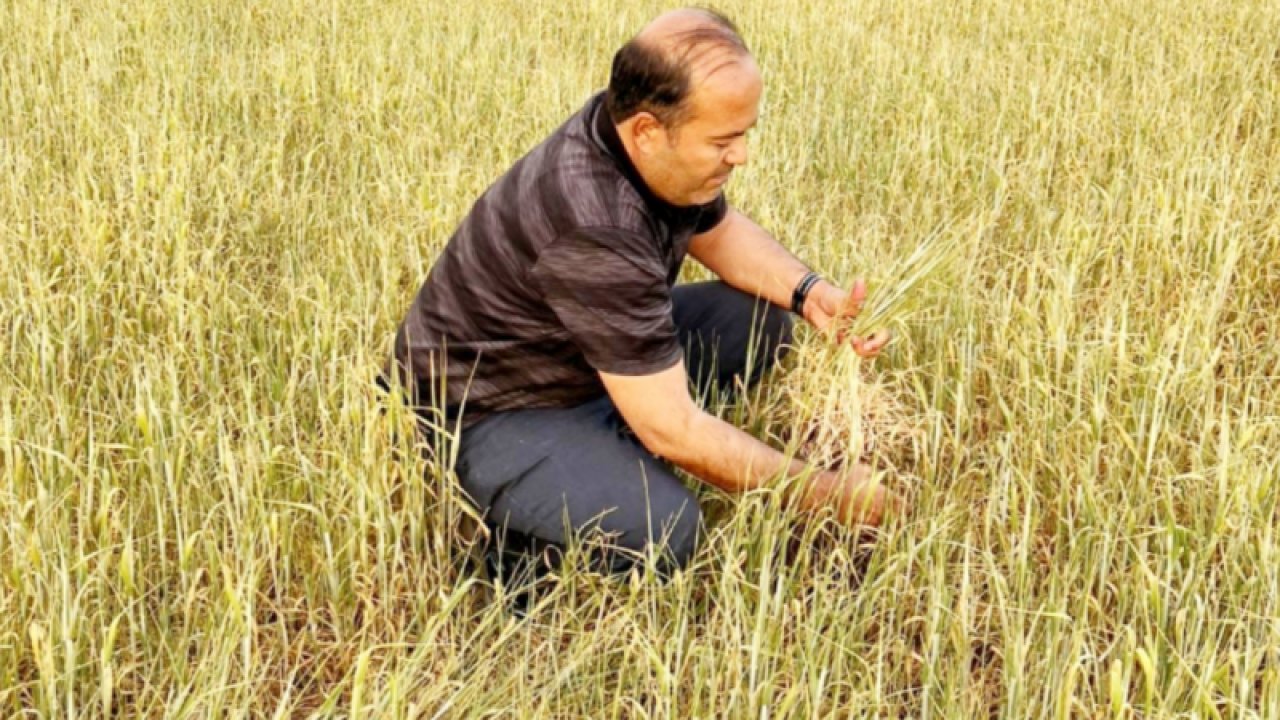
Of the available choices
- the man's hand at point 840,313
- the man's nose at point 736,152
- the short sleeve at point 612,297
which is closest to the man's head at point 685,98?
the man's nose at point 736,152

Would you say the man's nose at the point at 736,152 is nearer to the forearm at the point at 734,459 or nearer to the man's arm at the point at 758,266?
the forearm at the point at 734,459

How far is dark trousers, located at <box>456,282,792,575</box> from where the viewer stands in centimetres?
211

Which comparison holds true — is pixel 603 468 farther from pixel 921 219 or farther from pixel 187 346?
pixel 921 219

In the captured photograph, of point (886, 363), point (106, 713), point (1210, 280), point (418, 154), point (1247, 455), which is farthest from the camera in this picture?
point (418, 154)

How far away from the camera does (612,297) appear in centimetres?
199

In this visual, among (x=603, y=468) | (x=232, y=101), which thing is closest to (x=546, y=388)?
(x=603, y=468)

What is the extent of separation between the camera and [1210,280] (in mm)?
2826

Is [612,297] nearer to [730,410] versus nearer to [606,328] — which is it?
[606,328]

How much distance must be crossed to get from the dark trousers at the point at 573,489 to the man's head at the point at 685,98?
0.37 metres

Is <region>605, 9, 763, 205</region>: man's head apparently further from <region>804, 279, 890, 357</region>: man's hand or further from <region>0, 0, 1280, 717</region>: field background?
<region>0, 0, 1280, 717</region>: field background

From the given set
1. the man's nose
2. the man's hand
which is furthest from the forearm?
the man's nose

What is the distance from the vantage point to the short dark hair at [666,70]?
192cm

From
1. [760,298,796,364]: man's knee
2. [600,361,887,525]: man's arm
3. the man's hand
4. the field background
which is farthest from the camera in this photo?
[760,298,796,364]: man's knee

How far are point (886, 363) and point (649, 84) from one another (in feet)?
3.06
